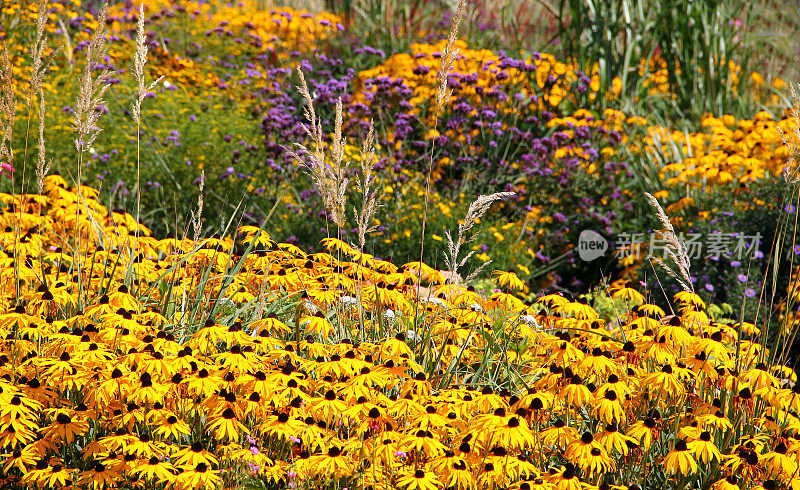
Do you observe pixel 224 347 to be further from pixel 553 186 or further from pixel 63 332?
pixel 553 186

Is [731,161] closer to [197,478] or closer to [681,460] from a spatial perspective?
[681,460]

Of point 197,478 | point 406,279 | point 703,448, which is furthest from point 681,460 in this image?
point 406,279

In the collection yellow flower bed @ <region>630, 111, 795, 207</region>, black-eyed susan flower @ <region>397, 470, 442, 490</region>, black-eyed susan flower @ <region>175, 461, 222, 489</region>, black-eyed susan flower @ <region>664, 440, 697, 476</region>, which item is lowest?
black-eyed susan flower @ <region>175, 461, 222, 489</region>

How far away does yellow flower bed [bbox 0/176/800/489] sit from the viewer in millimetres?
2311

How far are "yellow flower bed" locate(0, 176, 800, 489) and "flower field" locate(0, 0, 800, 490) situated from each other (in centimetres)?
1

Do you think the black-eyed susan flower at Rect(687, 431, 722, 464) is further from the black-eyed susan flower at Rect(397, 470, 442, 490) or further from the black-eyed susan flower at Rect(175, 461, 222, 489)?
the black-eyed susan flower at Rect(175, 461, 222, 489)

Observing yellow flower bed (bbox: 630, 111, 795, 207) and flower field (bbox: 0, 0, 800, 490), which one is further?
yellow flower bed (bbox: 630, 111, 795, 207)

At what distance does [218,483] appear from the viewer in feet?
7.30

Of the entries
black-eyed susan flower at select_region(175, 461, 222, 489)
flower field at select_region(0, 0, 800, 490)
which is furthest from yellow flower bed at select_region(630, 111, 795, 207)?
black-eyed susan flower at select_region(175, 461, 222, 489)

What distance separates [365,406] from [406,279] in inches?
52.7

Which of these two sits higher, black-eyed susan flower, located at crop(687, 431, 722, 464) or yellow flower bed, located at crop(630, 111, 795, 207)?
yellow flower bed, located at crop(630, 111, 795, 207)

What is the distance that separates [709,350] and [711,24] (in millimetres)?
5879

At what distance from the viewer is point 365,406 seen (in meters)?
2.41

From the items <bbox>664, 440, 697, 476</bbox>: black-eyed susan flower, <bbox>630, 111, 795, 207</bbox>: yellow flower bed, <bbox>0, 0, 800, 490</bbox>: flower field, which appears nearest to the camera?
<bbox>664, 440, 697, 476</bbox>: black-eyed susan flower
